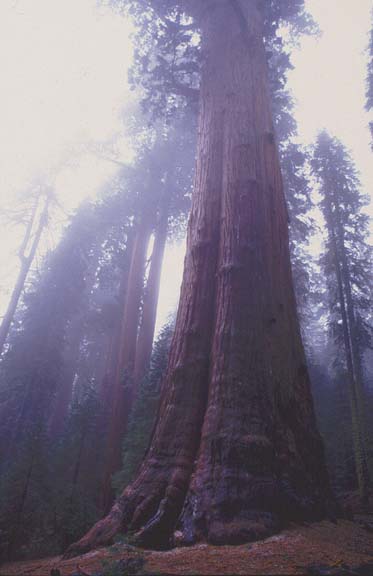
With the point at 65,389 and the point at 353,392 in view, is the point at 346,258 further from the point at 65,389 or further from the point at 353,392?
the point at 65,389

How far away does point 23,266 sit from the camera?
18.9 m

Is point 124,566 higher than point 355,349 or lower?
lower

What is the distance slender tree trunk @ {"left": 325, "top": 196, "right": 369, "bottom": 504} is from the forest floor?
1012 centimetres

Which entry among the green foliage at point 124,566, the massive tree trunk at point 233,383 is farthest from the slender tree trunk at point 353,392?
the green foliage at point 124,566

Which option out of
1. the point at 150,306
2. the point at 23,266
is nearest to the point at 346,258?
the point at 150,306

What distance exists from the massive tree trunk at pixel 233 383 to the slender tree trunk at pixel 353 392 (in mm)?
9874

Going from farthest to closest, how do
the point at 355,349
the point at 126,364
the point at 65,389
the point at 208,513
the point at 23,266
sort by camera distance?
1. the point at 65,389
2. the point at 23,266
3. the point at 355,349
4. the point at 126,364
5. the point at 208,513

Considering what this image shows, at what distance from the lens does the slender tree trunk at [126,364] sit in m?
10.2

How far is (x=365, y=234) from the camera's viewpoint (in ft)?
53.5

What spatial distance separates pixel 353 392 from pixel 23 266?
55.3 feet

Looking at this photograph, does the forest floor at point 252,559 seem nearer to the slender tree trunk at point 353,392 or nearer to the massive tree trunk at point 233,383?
the massive tree trunk at point 233,383

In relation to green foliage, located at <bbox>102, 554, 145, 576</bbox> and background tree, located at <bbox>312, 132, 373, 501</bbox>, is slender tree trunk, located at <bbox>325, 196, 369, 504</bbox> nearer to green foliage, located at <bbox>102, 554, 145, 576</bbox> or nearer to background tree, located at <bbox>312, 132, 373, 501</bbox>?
background tree, located at <bbox>312, 132, 373, 501</bbox>

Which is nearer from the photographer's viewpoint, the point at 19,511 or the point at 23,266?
the point at 19,511

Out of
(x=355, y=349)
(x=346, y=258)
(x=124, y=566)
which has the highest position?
(x=346, y=258)
